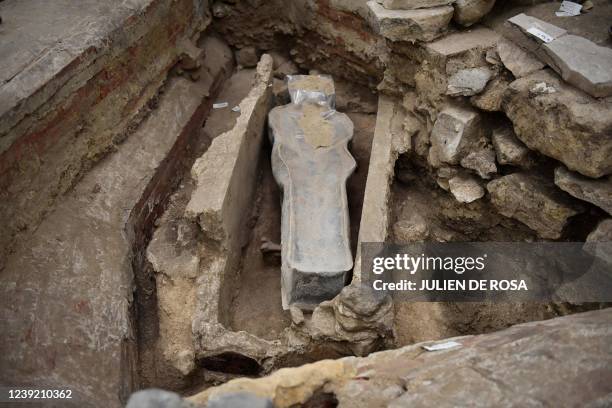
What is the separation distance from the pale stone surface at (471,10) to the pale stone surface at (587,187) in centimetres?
146

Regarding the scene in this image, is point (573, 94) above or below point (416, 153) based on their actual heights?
above

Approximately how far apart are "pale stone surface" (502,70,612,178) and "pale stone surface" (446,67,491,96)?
242 millimetres

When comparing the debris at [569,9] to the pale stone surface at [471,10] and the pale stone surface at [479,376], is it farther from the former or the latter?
the pale stone surface at [479,376]

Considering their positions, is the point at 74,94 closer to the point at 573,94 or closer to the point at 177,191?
the point at 177,191

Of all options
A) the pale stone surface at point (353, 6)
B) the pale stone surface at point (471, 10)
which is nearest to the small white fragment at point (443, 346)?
the pale stone surface at point (471, 10)

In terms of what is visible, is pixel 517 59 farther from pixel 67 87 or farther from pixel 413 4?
pixel 67 87

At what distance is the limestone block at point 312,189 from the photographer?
3.76 m

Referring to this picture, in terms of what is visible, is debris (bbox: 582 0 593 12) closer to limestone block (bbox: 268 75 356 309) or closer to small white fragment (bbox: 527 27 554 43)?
small white fragment (bbox: 527 27 554 43)

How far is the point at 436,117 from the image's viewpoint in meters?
4.25

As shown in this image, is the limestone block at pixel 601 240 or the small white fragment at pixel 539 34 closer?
the limestone block at pixel 601 240

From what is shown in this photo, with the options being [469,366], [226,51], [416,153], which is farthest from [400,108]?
[469,366]

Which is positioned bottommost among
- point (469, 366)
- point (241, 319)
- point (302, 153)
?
point (241, 319)

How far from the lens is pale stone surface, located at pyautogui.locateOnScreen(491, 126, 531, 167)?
149 inches

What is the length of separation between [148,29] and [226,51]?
5.67 ft
